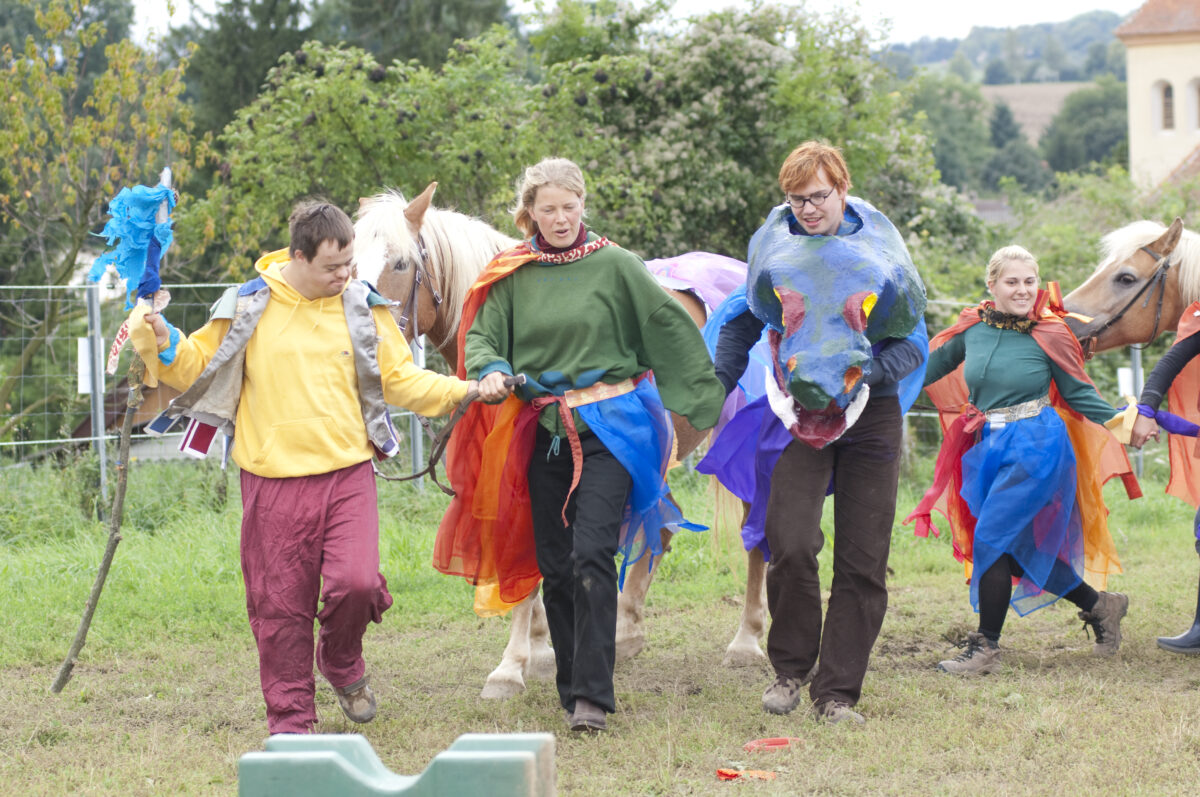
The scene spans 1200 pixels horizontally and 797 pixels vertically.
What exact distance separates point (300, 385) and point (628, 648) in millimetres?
2124

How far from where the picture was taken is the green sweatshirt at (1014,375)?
5.08 metres

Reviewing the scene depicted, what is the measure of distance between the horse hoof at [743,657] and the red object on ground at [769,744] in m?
1.31

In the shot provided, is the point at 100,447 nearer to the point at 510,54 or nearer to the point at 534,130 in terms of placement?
the point at 534,130

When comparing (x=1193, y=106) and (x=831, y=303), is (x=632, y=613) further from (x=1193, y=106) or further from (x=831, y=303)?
(x=1193, y=106)

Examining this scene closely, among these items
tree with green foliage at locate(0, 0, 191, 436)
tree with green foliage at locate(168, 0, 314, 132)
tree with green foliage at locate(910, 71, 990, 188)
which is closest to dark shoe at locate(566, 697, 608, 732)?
tree with green foliage at locate(0, 0, 191, 436)

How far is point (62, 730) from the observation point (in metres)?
4.31

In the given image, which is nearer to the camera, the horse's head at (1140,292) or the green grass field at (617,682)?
the green grass field at (617,682)

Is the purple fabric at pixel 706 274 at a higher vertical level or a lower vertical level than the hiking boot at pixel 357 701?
higher

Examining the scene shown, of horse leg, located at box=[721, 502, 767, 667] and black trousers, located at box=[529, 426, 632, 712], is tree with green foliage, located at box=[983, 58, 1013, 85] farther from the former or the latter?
black trousers, located at box=[529, 426, 632, 712]

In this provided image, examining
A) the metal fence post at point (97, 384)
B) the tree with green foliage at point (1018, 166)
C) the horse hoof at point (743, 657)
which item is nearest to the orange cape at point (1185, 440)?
the horse hoof at point (743, 657)

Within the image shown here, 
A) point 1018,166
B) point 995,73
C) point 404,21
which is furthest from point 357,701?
point 995,73

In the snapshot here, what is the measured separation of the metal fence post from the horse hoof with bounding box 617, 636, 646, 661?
3.85 m

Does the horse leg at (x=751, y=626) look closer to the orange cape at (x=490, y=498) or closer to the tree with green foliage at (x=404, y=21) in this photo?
the orange cape at (x=490, y=498)

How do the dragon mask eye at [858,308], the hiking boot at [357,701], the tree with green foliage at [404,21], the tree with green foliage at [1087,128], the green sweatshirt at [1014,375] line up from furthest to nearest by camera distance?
the tree with green foliage at [1087,128] < the tree with green foliage at [404,21] < the green sweatshirt at [1014,375] < the hiking boot at [357,701] < the dragon mask eye at [858,308]
